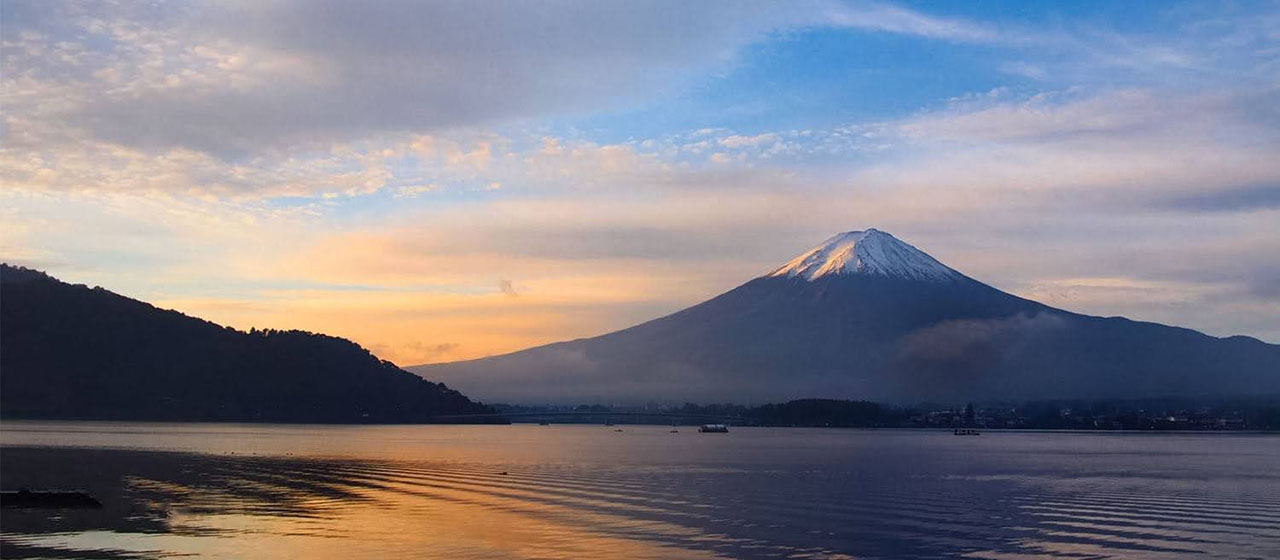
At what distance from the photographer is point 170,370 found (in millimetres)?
107375

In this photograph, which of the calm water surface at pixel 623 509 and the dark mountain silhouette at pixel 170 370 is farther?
the dark mountain silhouette at pixel 170 370

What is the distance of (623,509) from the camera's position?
31375 millimetres

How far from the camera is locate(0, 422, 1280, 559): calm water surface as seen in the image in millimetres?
23609

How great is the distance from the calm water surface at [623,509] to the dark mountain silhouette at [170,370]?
1075 inches

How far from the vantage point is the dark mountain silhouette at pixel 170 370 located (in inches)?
3152

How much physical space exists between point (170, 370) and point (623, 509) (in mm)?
88130

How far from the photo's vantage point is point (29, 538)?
23.2 metres

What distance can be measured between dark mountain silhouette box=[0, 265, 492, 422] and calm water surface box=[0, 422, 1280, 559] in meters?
27.3

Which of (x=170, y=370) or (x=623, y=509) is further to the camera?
(x=170, y=370)

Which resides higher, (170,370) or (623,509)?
(170,370)

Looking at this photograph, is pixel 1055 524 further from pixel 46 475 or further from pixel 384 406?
pixel 384 406

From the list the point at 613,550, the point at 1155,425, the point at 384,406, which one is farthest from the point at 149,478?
the point at 1155,425

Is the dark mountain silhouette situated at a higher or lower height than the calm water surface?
higher

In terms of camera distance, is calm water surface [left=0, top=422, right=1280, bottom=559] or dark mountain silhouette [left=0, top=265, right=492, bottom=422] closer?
calm water surface [left=0, top=422, right=1280, bottom=559]
